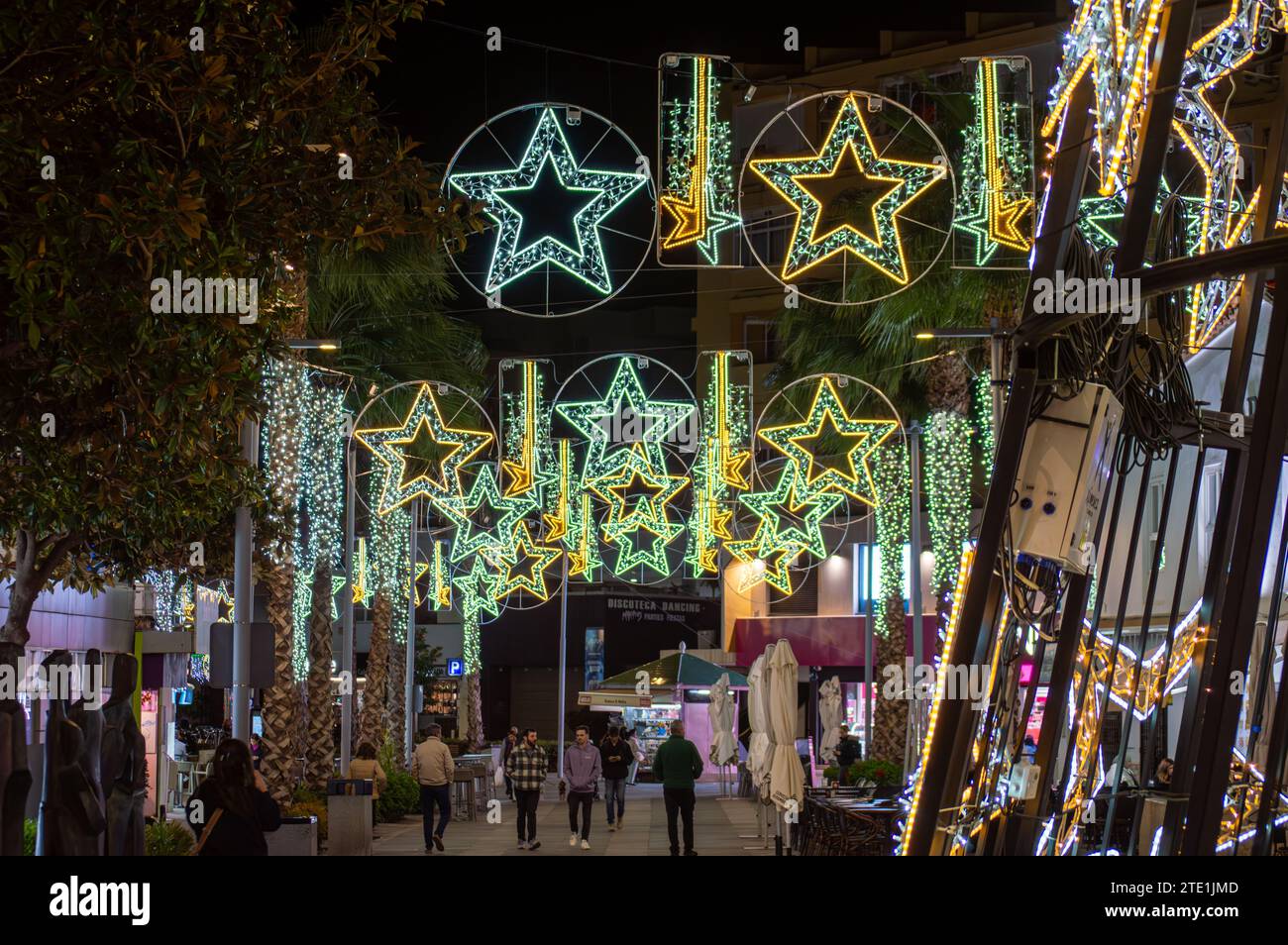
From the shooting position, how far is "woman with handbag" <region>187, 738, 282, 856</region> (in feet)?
31.7

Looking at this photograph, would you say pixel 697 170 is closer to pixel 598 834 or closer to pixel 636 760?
pixel 598 834

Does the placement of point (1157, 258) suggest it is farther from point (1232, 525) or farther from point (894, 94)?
point (894, 94)

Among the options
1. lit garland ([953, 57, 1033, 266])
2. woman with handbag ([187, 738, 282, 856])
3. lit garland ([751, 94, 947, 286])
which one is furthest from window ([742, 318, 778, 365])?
woman with handbag ([187, 738, 282, 856])

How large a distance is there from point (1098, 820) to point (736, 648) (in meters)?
31.8

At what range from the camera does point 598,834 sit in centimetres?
2688

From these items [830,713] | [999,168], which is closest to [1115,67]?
[999,168]

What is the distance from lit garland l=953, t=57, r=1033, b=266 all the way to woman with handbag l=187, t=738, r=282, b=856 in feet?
30.1

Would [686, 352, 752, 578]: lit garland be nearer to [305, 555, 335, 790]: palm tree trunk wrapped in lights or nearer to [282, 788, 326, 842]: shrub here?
[305, 555, 335, 790]: palm tree trunk wrapped in lights

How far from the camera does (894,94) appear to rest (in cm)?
4250

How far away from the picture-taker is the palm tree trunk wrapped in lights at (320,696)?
27062mm

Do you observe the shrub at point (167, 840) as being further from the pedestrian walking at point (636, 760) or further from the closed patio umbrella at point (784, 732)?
the pedestrian walking at point (636, 760)

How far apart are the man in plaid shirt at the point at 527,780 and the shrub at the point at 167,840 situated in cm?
571

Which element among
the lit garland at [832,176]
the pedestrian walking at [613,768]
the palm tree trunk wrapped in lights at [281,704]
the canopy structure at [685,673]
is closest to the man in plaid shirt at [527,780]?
the palm tree trunk wrapped in lights at [281,704]

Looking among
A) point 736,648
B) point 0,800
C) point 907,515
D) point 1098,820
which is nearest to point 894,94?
point 907,515
